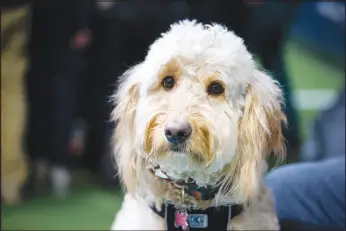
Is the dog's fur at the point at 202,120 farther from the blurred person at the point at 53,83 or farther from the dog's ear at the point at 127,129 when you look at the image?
the blurred person at the point at 53,83

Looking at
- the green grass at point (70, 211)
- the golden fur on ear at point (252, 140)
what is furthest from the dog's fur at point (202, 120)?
the green grass at point (70, 211)

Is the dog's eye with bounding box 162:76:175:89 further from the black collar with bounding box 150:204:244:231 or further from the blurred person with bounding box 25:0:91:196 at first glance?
the blurred person with bounding box 25:0:91:196

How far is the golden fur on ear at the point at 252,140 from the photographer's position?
1.80 m

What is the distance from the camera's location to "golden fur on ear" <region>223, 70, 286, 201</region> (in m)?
1.80

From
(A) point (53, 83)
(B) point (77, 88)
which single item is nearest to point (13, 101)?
(A) point (53, 83)

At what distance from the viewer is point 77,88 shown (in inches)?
158

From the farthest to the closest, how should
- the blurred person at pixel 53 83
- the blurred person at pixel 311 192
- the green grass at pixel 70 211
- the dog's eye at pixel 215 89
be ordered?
the blurred person at pixel 53 83 < the green grass at pixel 70 211 < the blurred person at pixel 311 192 < the dog's eye at pixel 215 89

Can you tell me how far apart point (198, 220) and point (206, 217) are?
22 mm

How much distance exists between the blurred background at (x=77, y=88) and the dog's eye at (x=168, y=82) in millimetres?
1532

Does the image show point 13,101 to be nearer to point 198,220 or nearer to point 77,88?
point 77,88

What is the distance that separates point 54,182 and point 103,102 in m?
0.53

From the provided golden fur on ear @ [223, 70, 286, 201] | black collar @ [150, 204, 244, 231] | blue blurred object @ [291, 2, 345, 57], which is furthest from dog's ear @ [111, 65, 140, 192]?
blue blurred object @ [291, 2, 345, 57]

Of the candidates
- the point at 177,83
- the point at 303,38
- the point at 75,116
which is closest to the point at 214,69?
the point at 177,83

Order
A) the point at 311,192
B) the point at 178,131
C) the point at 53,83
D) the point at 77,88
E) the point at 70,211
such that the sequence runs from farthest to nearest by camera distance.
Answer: the point at 77,88 → the point at 53,83 → the point at 70,211 → the point at 311,192 → the point at 178,131
